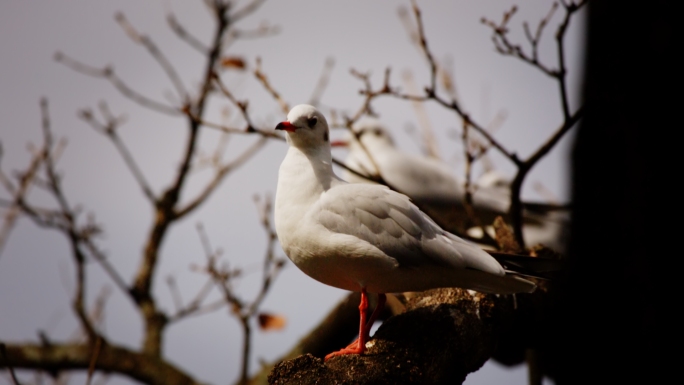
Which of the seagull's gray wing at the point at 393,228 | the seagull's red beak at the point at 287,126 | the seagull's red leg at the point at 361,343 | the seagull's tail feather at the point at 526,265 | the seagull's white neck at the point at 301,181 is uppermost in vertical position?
the seagull's red beak at the point at 287,126

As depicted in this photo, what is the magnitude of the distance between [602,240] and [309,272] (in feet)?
5.47

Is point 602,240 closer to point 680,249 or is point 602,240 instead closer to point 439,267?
point 680,249

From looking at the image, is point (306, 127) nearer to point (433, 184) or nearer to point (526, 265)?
point (526, 265)

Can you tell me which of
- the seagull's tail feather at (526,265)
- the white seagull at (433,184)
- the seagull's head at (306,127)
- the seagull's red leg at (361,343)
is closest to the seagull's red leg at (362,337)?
the seagull's red leg at (361,343)

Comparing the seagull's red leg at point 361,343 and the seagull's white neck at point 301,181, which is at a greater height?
the seagull's white neck at point 301,181

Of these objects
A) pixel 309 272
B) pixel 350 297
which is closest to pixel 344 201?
pixel 309 272

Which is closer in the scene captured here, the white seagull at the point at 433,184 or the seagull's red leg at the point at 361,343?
the seagull's red leg at the point at 361,343

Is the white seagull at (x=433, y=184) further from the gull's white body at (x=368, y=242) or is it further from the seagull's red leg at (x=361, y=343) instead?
the seagull's red leg at (x=361, y=343)

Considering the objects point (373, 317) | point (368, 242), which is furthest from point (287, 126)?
point (373, 317)

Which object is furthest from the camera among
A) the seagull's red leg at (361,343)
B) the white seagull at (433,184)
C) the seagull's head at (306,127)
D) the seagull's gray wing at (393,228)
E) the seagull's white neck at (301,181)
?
the white seagull at (433,184)

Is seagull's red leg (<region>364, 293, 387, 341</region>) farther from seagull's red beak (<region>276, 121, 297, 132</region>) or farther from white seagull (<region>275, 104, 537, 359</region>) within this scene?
seagull's red beak (<region>276, 121, 297, 132</region>)

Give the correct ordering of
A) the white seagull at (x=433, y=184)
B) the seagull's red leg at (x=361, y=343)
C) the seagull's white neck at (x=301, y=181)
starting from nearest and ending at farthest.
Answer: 1. the seagull's red leg at (x=361, y=343)
2. the seagull's white neck at (x=301, y=181)
3. the white seagull at (x=433, y=184)

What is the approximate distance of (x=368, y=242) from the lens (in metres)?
2.69

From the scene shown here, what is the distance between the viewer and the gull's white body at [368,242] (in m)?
2.67
